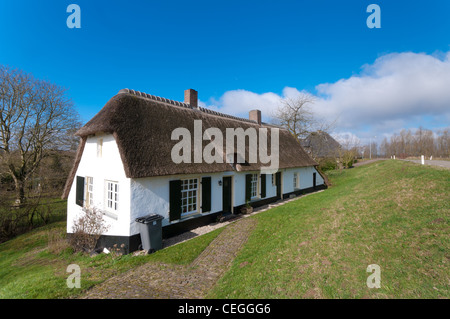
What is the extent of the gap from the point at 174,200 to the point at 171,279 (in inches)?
136

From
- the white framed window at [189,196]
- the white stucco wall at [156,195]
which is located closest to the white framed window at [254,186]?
the white stucco wall at [156,195]

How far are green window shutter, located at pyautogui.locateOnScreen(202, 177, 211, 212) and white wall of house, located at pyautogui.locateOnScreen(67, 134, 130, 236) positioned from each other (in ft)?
11.0

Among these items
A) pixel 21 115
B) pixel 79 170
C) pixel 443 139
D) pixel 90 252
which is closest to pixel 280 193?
pixel 90 252

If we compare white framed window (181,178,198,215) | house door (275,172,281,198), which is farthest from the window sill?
house door (275,172,281,198)

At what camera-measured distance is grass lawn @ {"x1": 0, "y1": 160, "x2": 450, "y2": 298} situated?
149 inches

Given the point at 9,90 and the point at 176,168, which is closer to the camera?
the point at 176,168

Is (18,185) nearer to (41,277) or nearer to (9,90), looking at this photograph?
(9,90)

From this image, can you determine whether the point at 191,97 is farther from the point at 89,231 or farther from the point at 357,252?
the point at 357,252

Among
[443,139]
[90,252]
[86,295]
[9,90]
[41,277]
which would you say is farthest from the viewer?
[443,139]

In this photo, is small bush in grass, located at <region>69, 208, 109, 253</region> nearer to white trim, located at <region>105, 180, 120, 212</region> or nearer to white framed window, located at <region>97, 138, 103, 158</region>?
white trim, located at <region>105, 180, 120, 212</region>

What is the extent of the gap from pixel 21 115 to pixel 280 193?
23921 millimetres

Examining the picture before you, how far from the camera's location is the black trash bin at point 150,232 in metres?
6.80

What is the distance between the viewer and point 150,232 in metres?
6.86
